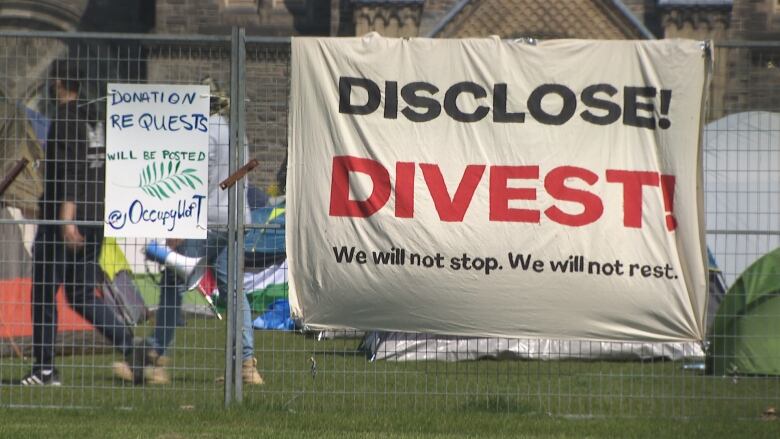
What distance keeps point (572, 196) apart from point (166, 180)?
7.54 feet

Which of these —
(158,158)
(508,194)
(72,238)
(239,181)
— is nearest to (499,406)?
(508,194)

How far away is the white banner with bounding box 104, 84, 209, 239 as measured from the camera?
8.47 metres

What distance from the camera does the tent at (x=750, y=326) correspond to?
9.18 metres

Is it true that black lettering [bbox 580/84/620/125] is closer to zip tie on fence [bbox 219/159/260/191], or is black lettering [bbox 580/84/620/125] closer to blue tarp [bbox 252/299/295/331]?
zip tie on fence [bbox 219/159/260/191]

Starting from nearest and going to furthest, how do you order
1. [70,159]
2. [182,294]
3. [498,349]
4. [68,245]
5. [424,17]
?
1. [70,159]
2. [68,245]
3. [182,294]
4. [498,349]
5. [424,17]

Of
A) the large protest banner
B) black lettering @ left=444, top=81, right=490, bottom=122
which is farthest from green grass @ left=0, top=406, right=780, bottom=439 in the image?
black lettering @ left=444, top=81, right=490, bottom=122

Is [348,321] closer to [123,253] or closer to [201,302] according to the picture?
[201,302]

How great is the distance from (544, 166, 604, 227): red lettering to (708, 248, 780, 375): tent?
1357 mm

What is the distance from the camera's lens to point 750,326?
374 inches

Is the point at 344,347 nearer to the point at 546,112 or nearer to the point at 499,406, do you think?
the point at 499,406

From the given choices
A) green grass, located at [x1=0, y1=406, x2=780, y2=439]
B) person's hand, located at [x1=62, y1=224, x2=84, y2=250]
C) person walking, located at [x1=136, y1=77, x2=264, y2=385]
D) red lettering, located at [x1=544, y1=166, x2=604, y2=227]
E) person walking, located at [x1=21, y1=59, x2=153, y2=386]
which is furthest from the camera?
person's hand, located at [x1=62, y1=224, x2=84, y2=250]

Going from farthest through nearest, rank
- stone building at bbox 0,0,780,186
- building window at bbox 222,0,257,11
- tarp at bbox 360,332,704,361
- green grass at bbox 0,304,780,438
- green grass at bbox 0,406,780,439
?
building window at bbox 222,0,257,11 < stone building at bbox 0,0,780,186 < tarp at bbox 360,332,704,361 < green grass at bbox 0,304,780,438 < green grass at bbox 0,406,780,439

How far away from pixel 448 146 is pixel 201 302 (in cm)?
361

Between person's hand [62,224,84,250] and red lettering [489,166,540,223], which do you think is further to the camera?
person's hand [62,224,84,250]
